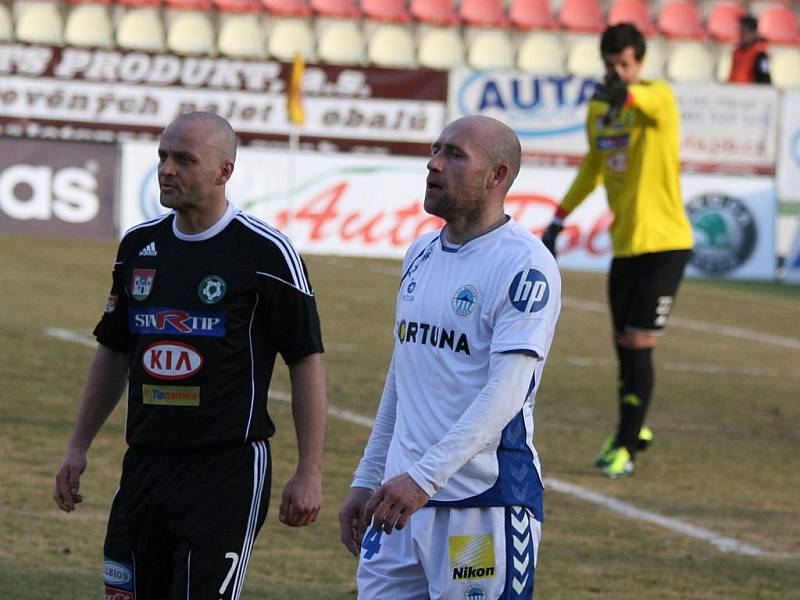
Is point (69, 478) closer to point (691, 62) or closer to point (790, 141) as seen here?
point (790, 141)

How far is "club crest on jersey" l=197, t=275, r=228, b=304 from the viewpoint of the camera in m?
4.45

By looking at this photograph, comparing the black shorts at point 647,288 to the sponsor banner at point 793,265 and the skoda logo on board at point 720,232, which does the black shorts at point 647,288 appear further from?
the sponsor banner at point 793,265

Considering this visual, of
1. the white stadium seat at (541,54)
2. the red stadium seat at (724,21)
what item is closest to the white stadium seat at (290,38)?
the white stadium seat at (541,54)

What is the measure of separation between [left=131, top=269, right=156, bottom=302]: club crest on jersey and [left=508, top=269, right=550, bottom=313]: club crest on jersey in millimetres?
1071

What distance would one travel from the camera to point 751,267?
2317 centimetres

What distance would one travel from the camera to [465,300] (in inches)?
162

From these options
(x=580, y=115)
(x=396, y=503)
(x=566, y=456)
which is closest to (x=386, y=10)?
(x=580, y=115)

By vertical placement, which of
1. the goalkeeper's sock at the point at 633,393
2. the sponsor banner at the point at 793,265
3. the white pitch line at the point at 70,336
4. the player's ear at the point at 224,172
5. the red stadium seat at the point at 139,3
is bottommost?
the sponsor banner at the point at 793,265

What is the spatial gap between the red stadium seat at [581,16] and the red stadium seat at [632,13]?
270mm

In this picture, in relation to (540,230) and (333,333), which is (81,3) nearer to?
(540,230)

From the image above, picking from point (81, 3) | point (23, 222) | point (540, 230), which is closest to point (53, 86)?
point (23, 222)

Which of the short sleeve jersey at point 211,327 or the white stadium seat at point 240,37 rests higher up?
the white stadium seat at point 240,37

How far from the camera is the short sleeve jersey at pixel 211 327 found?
444 centimetres

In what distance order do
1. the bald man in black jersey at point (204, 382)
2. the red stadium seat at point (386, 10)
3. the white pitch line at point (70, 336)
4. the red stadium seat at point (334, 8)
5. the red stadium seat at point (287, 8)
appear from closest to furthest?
the bald man in black jersey at point (204, 382) → the white pitch line at point (70, 336) → the red stadium seat at point (287, 8) → the red stadium seat at point (334, 8) → the red stadium seat at point (386, 10)
